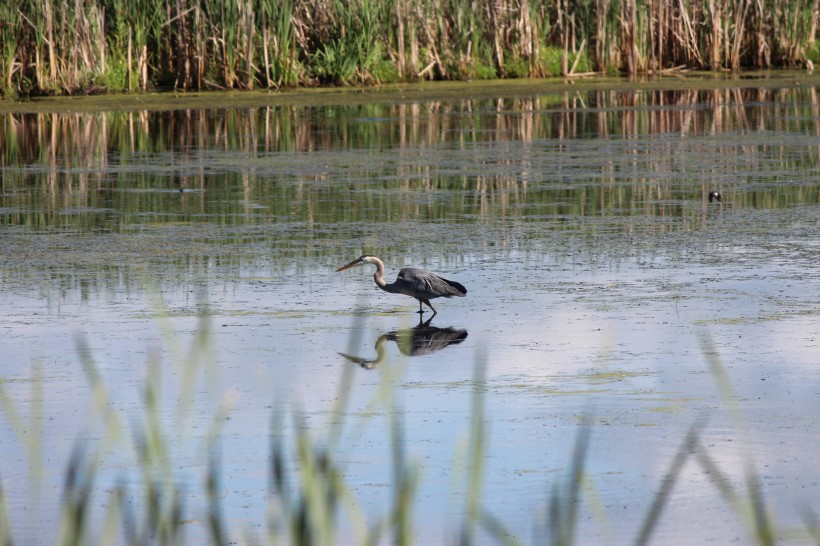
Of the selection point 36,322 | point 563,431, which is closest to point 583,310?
point 563,431

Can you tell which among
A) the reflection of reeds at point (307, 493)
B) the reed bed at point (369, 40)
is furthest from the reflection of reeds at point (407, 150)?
the reflection of reeds at point (307, 493)

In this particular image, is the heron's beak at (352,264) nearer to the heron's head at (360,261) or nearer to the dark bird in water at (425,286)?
the heron's head at (360,261)

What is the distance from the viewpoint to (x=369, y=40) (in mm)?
20172

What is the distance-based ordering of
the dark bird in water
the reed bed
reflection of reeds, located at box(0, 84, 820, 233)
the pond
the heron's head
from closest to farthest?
1. the pond
2. the dark bird in water
3. the heron's head
4. reflection of reeds, located at box(0, 84, 820, 233)
5. the reed bed

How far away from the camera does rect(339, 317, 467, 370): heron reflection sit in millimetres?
6238

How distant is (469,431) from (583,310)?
2025 millimetres

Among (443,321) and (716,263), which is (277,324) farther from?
(716,263)

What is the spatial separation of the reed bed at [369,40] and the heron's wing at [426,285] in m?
12.2

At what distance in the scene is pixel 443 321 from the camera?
7020 mm

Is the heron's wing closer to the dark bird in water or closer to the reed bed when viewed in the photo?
the dark bird in water

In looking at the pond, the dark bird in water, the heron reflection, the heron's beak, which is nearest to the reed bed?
the pond

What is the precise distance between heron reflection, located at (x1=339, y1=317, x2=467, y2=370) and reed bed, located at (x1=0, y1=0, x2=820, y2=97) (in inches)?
494

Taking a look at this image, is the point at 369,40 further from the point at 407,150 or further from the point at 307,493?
the point at 307,493

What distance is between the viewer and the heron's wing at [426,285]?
23.0 feet
